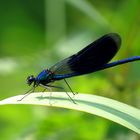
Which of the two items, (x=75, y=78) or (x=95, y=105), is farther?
(x=75, y=78)

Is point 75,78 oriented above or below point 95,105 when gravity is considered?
above

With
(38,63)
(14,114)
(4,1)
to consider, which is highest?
(4,1)

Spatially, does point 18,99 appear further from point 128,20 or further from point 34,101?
point 128,20

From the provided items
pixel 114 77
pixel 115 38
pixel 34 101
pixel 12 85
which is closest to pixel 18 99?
pixel 34 101

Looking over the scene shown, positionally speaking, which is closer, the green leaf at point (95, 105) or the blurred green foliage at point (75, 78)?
the green leaf at point (95, 105)
